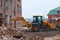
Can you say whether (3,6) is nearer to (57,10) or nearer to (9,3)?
(9,3)

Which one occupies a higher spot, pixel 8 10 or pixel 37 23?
pixel 8 10

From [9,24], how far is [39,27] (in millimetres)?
14294

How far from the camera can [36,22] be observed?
33.9 metres

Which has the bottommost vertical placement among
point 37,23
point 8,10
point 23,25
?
point 23,25

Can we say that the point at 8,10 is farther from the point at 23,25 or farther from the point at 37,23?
the point at 37,23

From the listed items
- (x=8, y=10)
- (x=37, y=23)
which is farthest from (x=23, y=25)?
(x=37, y=23)

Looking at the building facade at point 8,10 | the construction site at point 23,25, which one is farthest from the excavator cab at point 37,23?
the building facade at point 8,10

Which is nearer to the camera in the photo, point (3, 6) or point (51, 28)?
point (51, 28)

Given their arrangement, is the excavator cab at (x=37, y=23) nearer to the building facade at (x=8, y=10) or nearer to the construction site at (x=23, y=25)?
the construction site at (x=23, y=25)

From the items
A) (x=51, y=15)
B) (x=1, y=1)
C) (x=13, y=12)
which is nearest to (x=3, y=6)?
(x=1, y=1)

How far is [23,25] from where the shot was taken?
52.2 metres

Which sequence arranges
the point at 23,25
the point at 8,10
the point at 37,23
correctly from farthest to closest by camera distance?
the point at 23,25, the point at 8,10, the point at 37,23

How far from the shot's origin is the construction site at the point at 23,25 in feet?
93.7

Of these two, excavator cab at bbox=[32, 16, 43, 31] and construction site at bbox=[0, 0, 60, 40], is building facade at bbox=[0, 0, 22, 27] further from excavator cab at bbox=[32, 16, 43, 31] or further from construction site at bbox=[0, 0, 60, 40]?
excavator cab at bbox=[32, 16, 43, 31]
